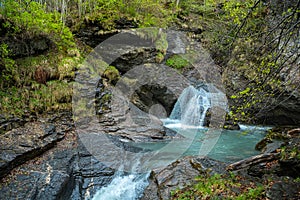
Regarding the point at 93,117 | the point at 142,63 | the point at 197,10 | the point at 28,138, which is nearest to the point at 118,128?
the point at 93,117

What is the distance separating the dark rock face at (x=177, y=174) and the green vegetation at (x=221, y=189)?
26cm

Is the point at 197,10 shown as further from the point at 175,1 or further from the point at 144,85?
the point at 144,85

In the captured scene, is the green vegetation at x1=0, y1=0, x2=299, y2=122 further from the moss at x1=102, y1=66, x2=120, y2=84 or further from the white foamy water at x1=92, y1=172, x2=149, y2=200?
the white foamy water at x1=92, y1=172, x2=149, y2=200

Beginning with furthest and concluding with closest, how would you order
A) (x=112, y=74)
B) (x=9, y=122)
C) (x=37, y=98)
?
(x=112, y=74)
(x=37, y=98)
(x=9, y=122)

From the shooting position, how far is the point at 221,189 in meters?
4.19

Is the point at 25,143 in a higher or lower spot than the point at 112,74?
lower

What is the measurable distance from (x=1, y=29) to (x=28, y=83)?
2490 millimetres

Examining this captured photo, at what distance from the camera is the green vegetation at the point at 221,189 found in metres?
3.87

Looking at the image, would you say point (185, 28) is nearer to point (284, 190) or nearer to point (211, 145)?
point (211, 145)

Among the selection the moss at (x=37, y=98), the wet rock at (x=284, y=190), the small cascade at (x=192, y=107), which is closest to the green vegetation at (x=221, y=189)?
the wet rock at (x=284, y=190)

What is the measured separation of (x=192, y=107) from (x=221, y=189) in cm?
864

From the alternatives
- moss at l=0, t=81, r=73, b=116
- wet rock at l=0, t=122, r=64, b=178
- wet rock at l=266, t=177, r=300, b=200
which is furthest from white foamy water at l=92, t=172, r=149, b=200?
moss at l=0, t=81, r=73, b=116

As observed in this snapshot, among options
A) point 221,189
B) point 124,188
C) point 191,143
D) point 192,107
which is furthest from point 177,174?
point 192,107

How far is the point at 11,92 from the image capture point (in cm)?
775
